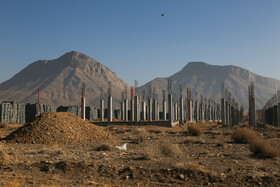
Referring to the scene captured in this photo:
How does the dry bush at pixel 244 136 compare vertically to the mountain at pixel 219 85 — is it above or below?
below

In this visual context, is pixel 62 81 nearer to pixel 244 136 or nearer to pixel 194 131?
pixel 194 131

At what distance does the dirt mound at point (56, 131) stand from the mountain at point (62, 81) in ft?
305

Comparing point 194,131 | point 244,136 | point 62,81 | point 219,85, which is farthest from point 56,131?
point 219,85

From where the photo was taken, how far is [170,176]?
557 cm

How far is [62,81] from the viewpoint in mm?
129500

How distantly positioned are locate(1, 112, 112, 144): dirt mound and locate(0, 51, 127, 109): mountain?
92910 mm

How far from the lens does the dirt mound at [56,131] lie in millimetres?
11578

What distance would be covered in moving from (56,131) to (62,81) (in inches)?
4842

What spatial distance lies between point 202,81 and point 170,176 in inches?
7314

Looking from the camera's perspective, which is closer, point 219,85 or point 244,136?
point 244,136

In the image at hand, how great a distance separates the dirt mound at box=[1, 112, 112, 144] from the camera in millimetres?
11578

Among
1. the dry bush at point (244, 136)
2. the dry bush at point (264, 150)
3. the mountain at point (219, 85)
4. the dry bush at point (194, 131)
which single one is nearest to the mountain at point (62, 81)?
the mountain at point (219, 85)

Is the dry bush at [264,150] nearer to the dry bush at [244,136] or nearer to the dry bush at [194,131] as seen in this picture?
the dry bush at [244,136]

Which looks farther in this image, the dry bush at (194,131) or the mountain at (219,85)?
the mountain at (219,85)
